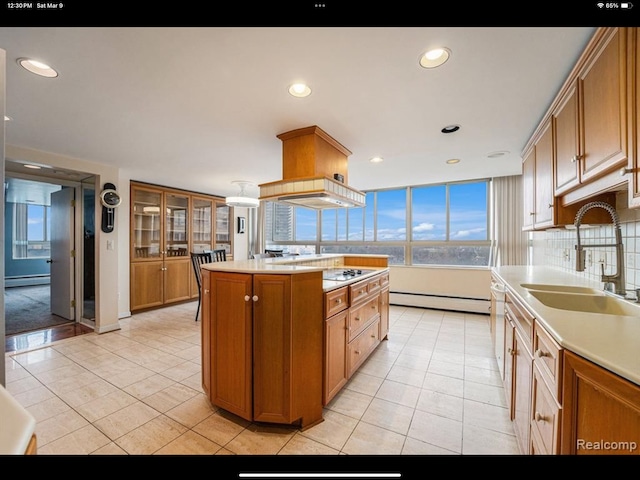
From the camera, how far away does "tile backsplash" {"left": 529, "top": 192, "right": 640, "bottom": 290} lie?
5.21ft

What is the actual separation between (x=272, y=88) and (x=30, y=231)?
1003cm

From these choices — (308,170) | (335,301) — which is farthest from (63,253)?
(335,301)

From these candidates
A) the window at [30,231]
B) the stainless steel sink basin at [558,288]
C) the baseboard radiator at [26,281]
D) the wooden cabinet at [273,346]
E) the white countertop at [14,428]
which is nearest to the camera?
the white countertop at [14,428]

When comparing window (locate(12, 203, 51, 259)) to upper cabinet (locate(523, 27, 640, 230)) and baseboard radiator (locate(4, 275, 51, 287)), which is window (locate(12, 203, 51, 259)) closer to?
baseboard radiator (locate(4, 275, 51, 287))

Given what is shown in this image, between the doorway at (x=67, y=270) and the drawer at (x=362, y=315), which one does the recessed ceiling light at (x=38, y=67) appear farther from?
the drawer at (x=362, y=315)

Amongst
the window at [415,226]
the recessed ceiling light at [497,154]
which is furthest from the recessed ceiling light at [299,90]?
the recessed ceiling light at [497,154]

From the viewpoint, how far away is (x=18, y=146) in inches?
110

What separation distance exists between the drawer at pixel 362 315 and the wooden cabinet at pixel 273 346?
0.51 metres

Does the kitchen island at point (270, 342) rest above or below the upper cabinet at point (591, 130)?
below

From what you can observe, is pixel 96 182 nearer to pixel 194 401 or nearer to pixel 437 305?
pixel 194 401

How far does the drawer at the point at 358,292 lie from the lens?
7.27 ft

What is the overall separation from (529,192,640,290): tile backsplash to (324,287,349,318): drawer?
158 centimetres

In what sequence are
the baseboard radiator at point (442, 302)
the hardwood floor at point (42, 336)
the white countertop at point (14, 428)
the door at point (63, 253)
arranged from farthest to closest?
1. the baseboard radiator at point (442, 302)
2. the door at point (63, 253)
3. the hardwood floor at point (42, 336)
4. the white countertop at point (14, 428)
